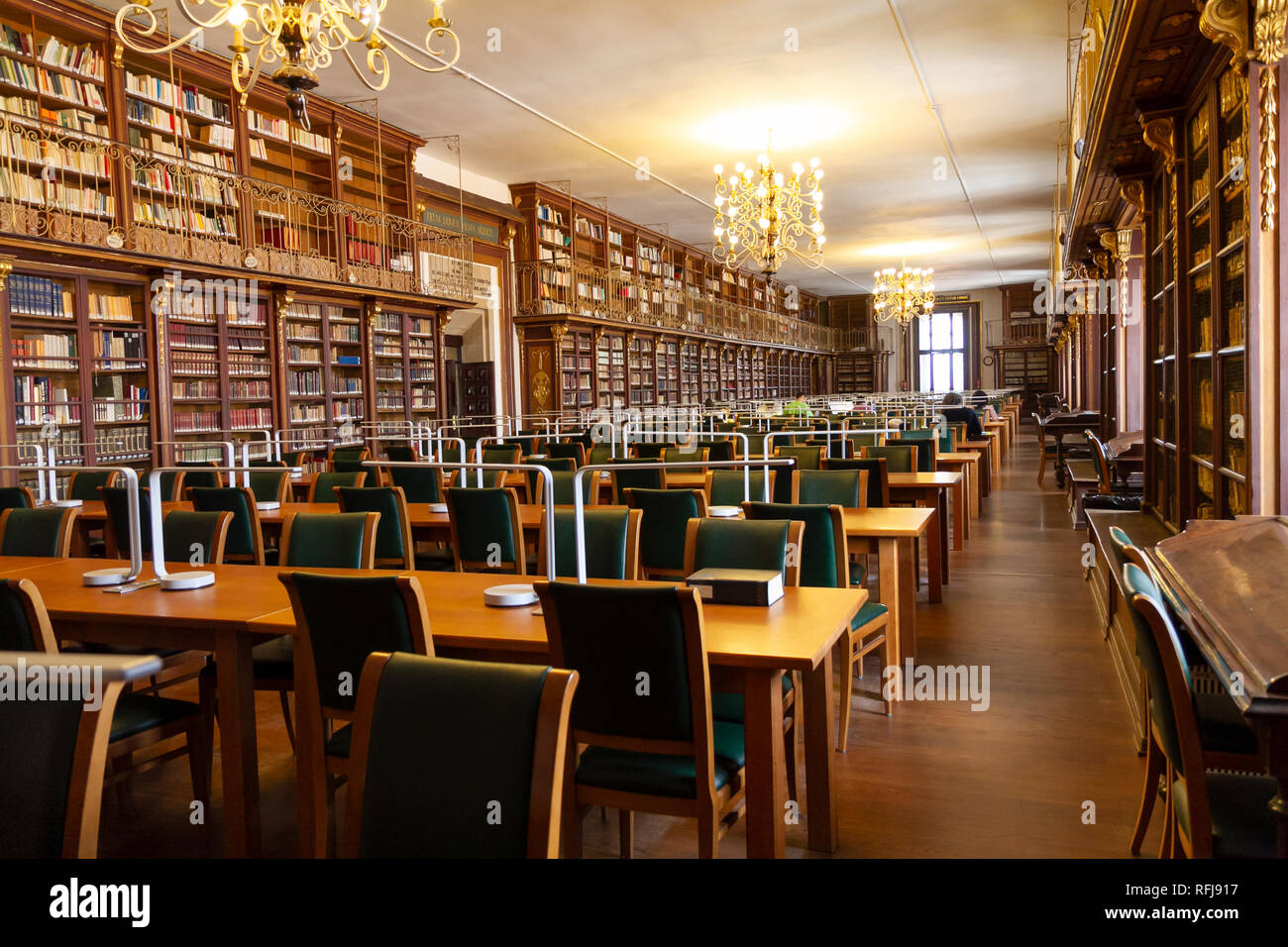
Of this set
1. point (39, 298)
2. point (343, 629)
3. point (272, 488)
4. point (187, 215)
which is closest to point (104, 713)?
point (343, 629)

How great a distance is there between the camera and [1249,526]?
2.74 m

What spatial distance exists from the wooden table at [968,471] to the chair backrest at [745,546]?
4446 millimetres

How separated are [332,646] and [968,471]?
6.50m

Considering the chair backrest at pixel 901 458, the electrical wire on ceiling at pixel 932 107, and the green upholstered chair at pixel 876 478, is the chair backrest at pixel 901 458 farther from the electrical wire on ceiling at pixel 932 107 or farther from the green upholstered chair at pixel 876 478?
the electrical wire on ceiling at pixel 932 107

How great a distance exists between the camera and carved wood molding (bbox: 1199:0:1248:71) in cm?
275

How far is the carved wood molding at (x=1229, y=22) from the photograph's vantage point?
108 inches

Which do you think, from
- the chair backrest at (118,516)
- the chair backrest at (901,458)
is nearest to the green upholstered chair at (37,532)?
the chair backrest at (118,516)

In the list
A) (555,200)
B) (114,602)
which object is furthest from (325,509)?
(555,200)

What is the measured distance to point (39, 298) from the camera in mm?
6852

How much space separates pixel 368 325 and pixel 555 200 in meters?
4.51

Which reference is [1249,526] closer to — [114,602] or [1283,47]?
[1283,47]

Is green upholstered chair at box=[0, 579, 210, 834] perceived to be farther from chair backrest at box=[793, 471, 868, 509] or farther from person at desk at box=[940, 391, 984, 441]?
person at desk at box=[940, 391, 984, 441]

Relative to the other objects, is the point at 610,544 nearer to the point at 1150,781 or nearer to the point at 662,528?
the point at 662,528

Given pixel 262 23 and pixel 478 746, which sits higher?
pixel 262 23
